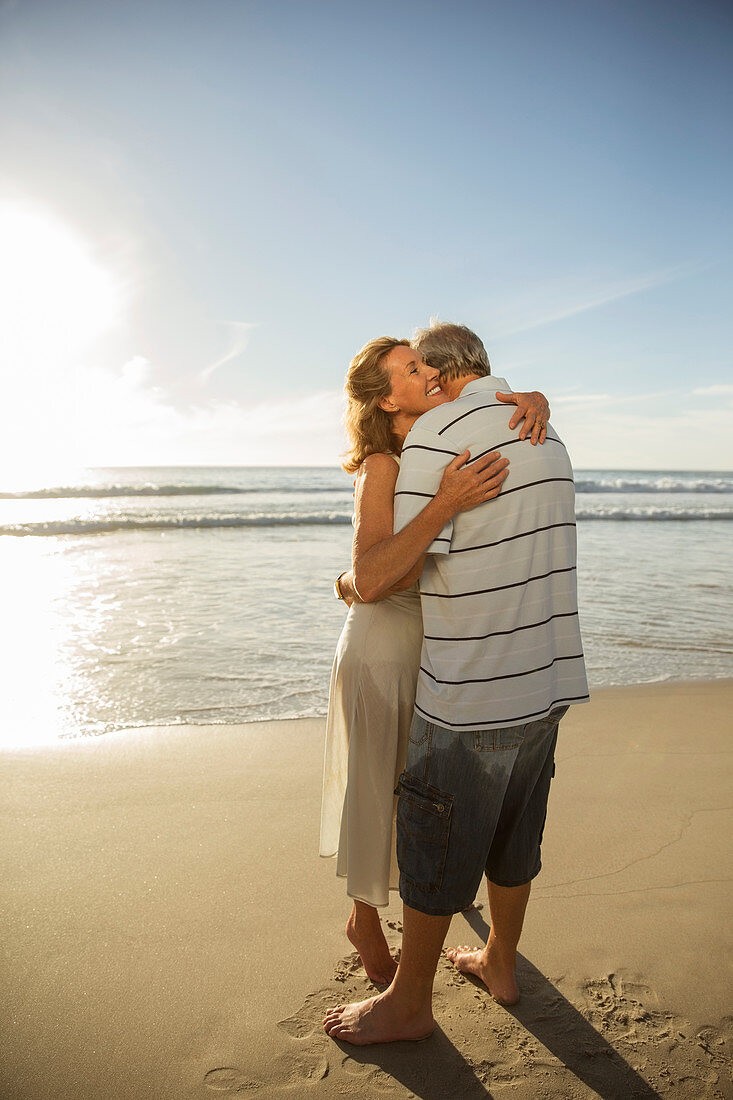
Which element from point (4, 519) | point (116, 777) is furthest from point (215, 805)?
point (4, 519)

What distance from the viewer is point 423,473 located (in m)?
1.81

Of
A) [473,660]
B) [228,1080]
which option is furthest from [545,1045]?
[473,660]

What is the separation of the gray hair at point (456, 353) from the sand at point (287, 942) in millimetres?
1927

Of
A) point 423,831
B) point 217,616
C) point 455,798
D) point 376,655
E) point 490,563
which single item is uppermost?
point 490,563

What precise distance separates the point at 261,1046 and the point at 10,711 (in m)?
3.29

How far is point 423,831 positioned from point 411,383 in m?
1.25

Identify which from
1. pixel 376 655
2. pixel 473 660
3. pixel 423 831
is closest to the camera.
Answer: pixel 473 660

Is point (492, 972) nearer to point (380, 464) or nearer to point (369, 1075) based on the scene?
point (369, 1075)

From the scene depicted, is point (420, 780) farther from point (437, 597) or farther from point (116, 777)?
point (116, 777)

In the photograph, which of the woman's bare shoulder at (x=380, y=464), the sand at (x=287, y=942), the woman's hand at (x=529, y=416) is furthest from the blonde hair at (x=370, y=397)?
the sand at (x=287, y=942)

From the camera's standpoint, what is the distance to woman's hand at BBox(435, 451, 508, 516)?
1.73 m

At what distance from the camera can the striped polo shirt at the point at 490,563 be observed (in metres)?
1.79

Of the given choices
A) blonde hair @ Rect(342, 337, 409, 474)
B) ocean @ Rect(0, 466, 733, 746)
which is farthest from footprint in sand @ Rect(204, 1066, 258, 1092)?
ocean @ Rect(0, 466, 733, 746)

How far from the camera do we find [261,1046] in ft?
6.76
